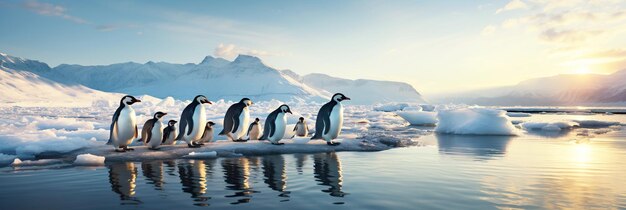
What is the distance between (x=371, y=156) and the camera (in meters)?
10.9

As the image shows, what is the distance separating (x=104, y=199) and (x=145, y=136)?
19.6 ft

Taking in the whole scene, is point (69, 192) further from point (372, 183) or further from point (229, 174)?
point (372, 183)

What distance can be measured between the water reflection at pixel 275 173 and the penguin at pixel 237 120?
8.31 ft

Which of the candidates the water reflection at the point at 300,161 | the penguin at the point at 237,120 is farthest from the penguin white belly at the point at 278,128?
the water reflection at the point at 300,161

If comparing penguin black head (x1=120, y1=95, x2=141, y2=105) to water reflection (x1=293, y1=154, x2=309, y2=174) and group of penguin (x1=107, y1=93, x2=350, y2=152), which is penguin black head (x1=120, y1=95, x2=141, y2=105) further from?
water reflection (x1=293, y1=154, x2=309, y2=174)

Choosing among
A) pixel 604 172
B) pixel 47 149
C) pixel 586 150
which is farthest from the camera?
pixel 586 150

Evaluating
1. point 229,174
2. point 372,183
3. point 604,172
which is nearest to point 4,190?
point 229,174

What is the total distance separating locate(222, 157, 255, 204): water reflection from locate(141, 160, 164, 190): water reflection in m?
1.11

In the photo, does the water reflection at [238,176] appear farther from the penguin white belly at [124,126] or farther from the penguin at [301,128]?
the penguin at [301,128]

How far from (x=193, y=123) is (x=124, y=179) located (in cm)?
441

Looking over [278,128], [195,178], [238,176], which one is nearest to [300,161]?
[238,176]

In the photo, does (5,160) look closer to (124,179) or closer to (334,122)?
(124,179)

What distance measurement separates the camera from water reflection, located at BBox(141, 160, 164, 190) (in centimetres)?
677

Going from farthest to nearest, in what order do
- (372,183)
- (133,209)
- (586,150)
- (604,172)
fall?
(586,150), (604,172), (372,183), (133,209)
